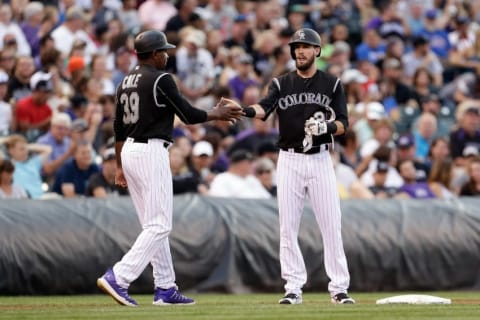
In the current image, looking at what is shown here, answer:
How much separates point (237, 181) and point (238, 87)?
453 centimetres

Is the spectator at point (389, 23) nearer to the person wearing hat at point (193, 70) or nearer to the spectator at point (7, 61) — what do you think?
the person wearing hat at point (193, 70)

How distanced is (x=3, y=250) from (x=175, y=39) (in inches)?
303

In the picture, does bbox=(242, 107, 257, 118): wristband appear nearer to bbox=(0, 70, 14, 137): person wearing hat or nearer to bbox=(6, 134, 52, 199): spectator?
bbox=(6, 134, 52, 199): spectator

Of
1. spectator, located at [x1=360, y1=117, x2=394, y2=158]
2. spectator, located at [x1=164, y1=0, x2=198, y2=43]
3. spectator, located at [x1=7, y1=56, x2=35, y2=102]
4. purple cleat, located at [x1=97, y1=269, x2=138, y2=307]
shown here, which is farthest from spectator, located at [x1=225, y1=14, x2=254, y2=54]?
purple cleat, located at [x1=97, y1=269, x2=138, y2=307]

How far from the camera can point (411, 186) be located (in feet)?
57.4

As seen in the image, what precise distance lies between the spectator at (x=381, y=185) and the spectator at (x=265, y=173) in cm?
158

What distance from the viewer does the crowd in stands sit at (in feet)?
53.5

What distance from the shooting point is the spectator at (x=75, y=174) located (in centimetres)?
1568

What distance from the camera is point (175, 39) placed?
20.3 m

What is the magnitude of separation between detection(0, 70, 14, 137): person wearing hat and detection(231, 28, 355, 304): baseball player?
6.46 meters

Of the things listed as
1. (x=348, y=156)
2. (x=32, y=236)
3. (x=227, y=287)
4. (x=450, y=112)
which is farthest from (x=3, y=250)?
(x=450, y=112)

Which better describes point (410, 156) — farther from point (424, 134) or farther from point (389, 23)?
point (389, 23)

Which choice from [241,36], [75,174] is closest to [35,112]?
[75,174]

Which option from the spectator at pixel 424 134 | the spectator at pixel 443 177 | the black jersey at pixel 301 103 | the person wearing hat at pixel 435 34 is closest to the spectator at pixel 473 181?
the spectator at pixel 443 177
